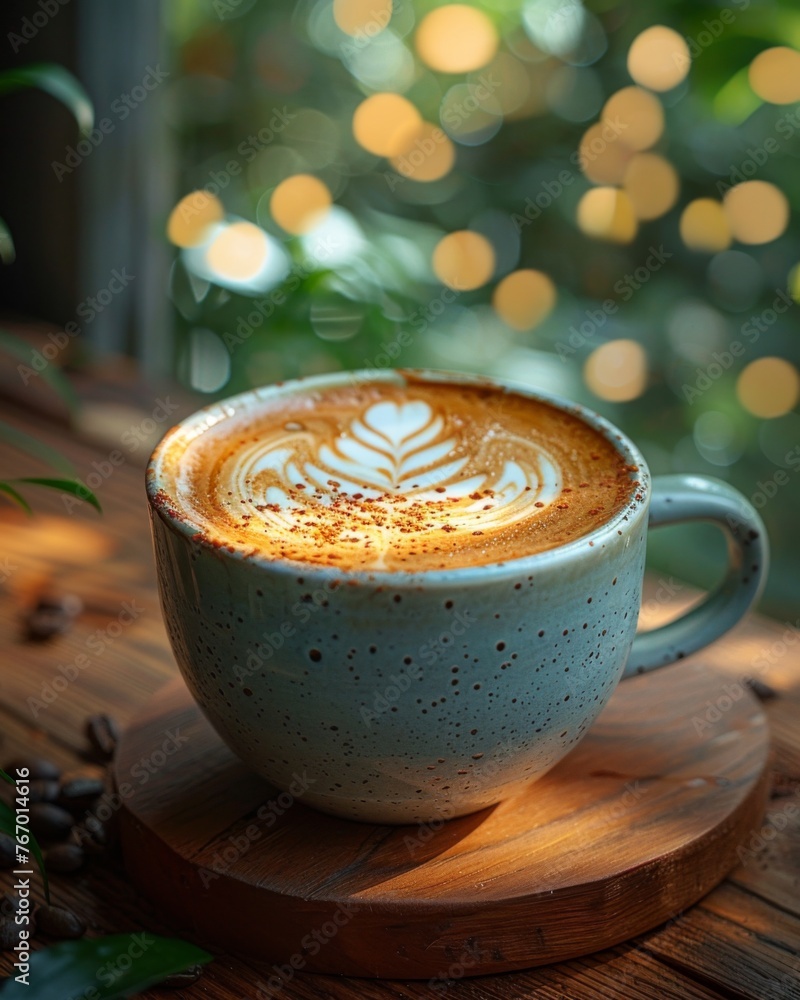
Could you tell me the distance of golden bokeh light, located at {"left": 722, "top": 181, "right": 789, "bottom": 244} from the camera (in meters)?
1.65

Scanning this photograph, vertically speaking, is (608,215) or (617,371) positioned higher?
(608,215)

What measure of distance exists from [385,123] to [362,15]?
0.56 feet

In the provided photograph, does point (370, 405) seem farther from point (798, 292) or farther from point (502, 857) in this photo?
point (798, 292)

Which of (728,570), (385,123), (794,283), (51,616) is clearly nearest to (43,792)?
(51,616)

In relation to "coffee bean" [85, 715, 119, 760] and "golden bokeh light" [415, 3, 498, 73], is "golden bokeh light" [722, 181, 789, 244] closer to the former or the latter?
"golden bokeh light" [415, 3, 498, 73]

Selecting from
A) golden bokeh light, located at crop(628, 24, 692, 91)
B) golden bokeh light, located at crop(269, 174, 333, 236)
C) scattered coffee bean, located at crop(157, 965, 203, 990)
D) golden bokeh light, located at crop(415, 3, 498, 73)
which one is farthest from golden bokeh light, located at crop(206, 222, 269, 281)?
scattered coffee bean, located at crop(157, 965, 203, 990)

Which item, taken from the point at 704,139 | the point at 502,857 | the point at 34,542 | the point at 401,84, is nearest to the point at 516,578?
the point at 502,857

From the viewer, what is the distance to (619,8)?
165cm

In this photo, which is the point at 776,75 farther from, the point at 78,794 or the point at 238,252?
the point at 78,794

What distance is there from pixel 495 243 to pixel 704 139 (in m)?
0.38

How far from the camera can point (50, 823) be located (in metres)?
0.83

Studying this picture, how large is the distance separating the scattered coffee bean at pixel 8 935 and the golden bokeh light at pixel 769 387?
138cm

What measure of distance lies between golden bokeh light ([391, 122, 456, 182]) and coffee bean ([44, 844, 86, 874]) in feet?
4.53

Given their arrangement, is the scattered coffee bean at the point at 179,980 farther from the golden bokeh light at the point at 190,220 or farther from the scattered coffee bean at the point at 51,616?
the golden bokeh light at the point at 190,220
